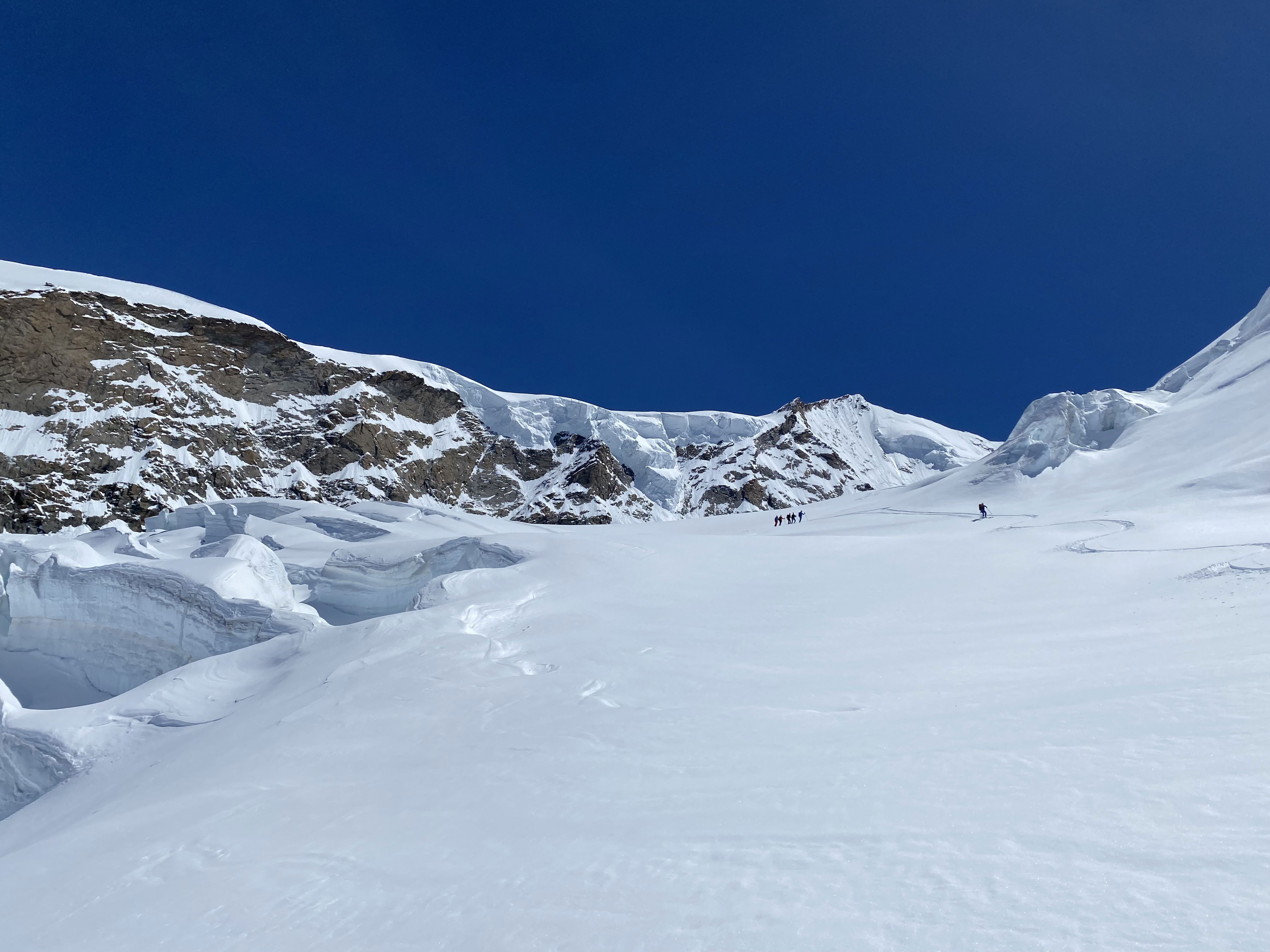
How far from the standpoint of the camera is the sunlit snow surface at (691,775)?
12.5ft

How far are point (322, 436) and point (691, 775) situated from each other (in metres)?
139

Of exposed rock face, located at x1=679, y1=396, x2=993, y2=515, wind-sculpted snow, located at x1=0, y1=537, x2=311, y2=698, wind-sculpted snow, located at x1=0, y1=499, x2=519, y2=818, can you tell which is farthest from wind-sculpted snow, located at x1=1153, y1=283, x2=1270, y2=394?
exposed rock face, located at x1=679, y1=396, x2=993, y2=515

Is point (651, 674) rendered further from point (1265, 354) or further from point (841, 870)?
point (1265, 354)

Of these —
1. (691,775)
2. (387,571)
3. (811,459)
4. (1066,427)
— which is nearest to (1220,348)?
(1066,427)

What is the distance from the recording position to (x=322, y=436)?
133125 mm

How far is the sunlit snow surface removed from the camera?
3.81 metres

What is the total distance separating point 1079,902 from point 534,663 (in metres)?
6.70

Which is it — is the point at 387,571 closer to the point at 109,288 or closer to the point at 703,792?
the point at 703,792

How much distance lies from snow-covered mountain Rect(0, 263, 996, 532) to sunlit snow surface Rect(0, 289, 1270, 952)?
351ft

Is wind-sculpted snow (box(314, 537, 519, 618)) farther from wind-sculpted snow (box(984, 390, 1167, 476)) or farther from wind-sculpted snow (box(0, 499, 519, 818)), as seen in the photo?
wind-sculpted snow (box(984, 390, 1167, 476))

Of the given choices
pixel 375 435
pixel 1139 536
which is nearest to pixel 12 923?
pixel 1139 536

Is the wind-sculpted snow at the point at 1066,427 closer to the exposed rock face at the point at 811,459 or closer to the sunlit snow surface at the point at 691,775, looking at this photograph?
the sunlit snow surface at the point at 691,775

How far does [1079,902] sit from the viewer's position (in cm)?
347

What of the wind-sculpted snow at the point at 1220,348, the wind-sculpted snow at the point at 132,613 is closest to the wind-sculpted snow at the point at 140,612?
the wind-sculpted snow at the point at 132,613
